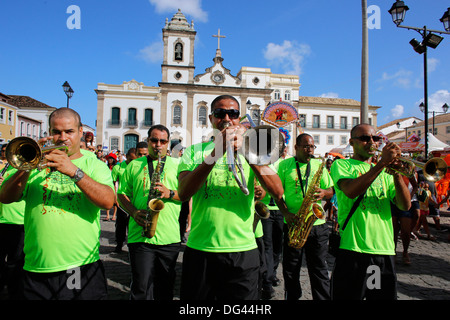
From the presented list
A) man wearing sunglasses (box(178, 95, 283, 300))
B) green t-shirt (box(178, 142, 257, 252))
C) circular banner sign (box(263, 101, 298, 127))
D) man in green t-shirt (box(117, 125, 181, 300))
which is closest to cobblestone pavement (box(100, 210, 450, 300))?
man in green t-shirt (box(117, 125, 181, 300))

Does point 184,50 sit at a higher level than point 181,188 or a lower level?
higher

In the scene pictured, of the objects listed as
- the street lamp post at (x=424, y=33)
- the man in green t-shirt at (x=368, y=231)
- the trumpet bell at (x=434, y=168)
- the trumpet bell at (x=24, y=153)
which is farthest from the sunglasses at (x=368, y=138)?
the street lamp post at (x=424, y=33)

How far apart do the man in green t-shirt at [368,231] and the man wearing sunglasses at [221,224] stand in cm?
102

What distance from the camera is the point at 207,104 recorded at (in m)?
42.1

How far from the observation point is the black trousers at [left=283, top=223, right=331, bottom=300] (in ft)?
12.3

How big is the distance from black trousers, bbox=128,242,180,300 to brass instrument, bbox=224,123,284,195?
1.62 meters

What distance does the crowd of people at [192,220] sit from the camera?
2301 mm

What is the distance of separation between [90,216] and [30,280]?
626mm

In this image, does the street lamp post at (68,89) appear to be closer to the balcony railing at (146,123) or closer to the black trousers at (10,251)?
the black trousers at (10,251)

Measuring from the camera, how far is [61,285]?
7.51ft

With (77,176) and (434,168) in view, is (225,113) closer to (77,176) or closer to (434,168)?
(77,176)

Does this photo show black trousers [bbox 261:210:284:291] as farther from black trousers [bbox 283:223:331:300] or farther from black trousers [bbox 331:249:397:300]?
black trousers [bbox 331:249:397:300]
